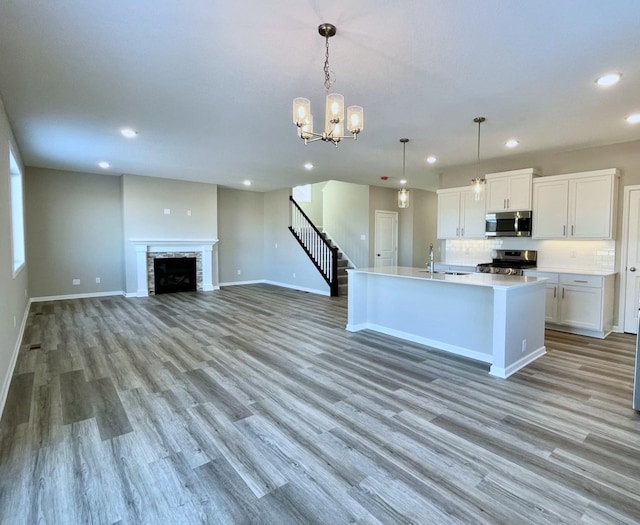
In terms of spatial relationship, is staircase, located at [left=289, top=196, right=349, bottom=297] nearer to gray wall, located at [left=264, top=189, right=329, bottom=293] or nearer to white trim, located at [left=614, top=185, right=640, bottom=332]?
gray wall, located at [left=264, top=189, right=329, bottom=293]

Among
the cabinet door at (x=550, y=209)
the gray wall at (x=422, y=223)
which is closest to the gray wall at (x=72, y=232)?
the gray wall at (x=422, y=223)

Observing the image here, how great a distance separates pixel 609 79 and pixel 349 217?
22.4ft

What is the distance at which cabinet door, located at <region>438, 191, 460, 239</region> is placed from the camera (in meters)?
6.40

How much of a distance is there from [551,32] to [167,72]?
2874 millimetres

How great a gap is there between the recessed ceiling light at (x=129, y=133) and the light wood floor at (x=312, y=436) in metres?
2.72

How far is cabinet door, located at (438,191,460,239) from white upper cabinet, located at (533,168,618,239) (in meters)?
1.27

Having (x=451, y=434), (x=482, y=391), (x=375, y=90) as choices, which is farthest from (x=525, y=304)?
(x=375, y=90)

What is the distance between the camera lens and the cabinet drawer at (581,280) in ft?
15.6

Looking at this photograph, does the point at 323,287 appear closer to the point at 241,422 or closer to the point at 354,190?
the point at 354,190

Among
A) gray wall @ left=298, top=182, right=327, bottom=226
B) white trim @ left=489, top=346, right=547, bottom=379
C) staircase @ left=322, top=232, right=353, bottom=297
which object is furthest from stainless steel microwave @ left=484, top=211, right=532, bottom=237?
gray wall @ left=298, top=182, right=327, bottom=226

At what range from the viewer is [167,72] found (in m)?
2.93

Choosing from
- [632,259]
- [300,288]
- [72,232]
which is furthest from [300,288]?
[632,259]

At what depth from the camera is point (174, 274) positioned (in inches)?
336

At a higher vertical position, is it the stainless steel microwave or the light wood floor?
the stainless steel microwave
